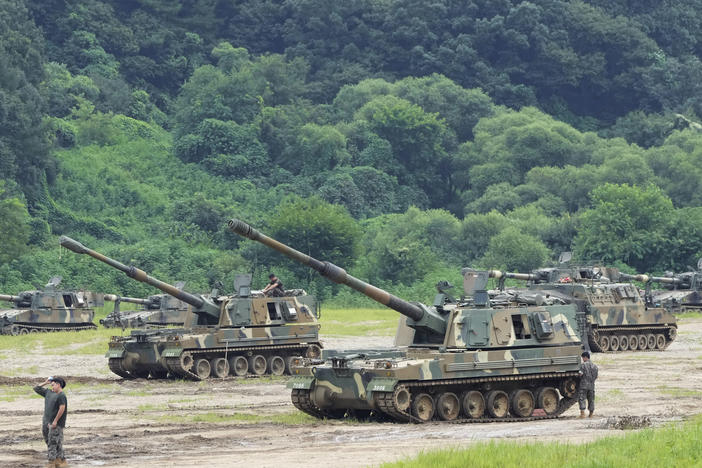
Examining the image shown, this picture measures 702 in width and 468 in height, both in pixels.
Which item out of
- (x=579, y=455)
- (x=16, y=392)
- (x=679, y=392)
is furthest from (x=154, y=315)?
(x=579, y=455)

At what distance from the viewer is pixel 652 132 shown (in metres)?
101

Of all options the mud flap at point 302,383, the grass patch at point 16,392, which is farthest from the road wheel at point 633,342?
the mud flap at point 302,383

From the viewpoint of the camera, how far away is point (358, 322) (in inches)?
2263

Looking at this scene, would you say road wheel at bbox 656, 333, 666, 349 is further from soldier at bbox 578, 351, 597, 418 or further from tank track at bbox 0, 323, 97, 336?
tank track at bbox 0, 323, 97, 336

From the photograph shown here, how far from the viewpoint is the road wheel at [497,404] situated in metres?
24.2

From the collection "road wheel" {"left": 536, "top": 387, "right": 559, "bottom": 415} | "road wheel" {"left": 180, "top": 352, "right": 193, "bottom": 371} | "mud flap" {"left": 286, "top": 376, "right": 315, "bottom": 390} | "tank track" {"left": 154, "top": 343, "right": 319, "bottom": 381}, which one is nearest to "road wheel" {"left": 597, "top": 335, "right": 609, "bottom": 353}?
"tank track" {"left": 154, "top": 343, "right": 319, "bottom": 381}

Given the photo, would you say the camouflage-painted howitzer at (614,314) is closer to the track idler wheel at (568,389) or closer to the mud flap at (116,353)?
the mud flap at (116,353)

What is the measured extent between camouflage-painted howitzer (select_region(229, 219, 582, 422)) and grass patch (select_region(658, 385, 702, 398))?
3.90m

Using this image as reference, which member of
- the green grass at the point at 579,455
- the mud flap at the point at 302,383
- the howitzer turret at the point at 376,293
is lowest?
the green grass at the point at 579,455

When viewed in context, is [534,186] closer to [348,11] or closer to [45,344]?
[348,11]

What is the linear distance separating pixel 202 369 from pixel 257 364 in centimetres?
172

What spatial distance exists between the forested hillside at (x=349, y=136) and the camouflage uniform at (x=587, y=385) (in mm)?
41661

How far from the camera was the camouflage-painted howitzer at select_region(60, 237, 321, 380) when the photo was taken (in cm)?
3350

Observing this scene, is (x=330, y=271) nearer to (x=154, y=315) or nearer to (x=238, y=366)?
(x=238, y=366)
